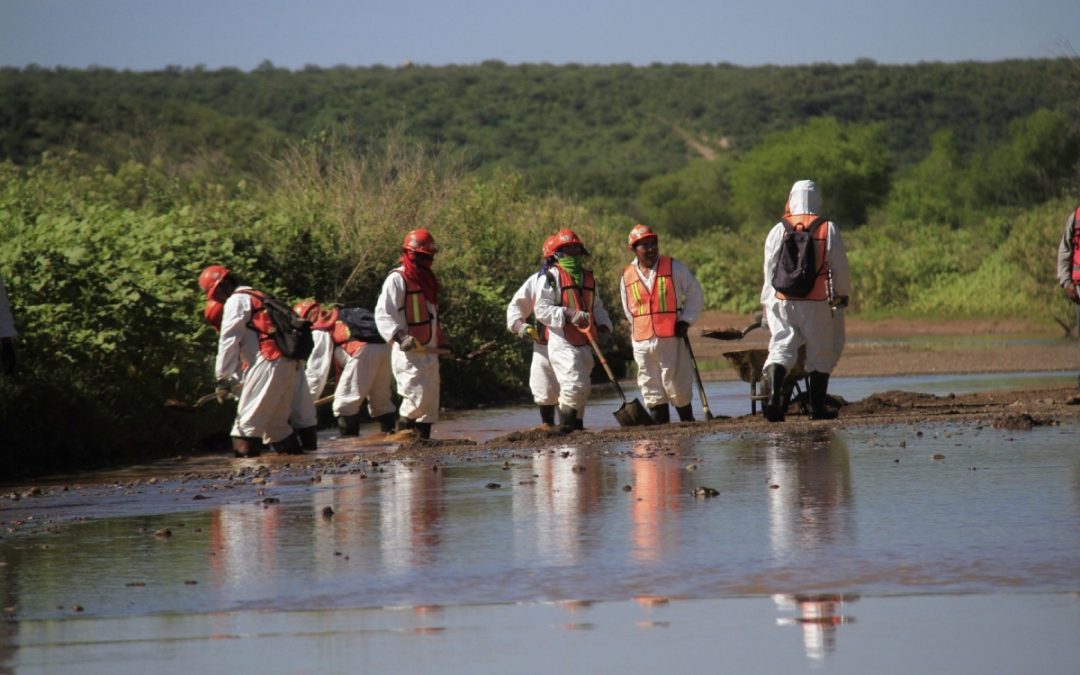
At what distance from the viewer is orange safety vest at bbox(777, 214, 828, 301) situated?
1470 centimetres

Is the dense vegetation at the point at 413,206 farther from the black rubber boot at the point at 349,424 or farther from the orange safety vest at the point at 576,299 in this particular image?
the orange safety vest at the point at 576,299

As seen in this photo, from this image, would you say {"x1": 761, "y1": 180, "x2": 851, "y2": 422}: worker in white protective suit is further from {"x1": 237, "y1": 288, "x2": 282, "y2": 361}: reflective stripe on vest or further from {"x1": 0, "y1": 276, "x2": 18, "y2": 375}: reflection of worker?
{"x1": 0, "y1": 276, "x2": 18, "y2": 375}: reflection of worker

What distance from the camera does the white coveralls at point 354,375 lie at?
1730cm

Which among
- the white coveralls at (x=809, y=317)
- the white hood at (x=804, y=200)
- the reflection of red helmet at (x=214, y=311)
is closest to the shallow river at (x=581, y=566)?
the white coveralls at (x=809, y=317)

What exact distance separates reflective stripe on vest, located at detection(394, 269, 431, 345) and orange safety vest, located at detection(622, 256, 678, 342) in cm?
187

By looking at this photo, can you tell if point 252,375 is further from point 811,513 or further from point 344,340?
point 811,513

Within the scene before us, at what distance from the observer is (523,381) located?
24.3 metres

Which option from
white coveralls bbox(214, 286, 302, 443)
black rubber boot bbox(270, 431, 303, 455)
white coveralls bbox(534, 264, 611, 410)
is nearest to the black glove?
white coveralls bbox(214, 286, 302, 443)

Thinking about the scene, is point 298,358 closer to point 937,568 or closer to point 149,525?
point 149,525

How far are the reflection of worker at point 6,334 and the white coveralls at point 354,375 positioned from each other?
12.2 ft

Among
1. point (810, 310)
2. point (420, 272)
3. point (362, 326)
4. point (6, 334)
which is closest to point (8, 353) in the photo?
point (6, 334)

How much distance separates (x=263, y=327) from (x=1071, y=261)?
7.48m

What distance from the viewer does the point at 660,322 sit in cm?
1580

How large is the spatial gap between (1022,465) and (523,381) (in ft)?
44.5
